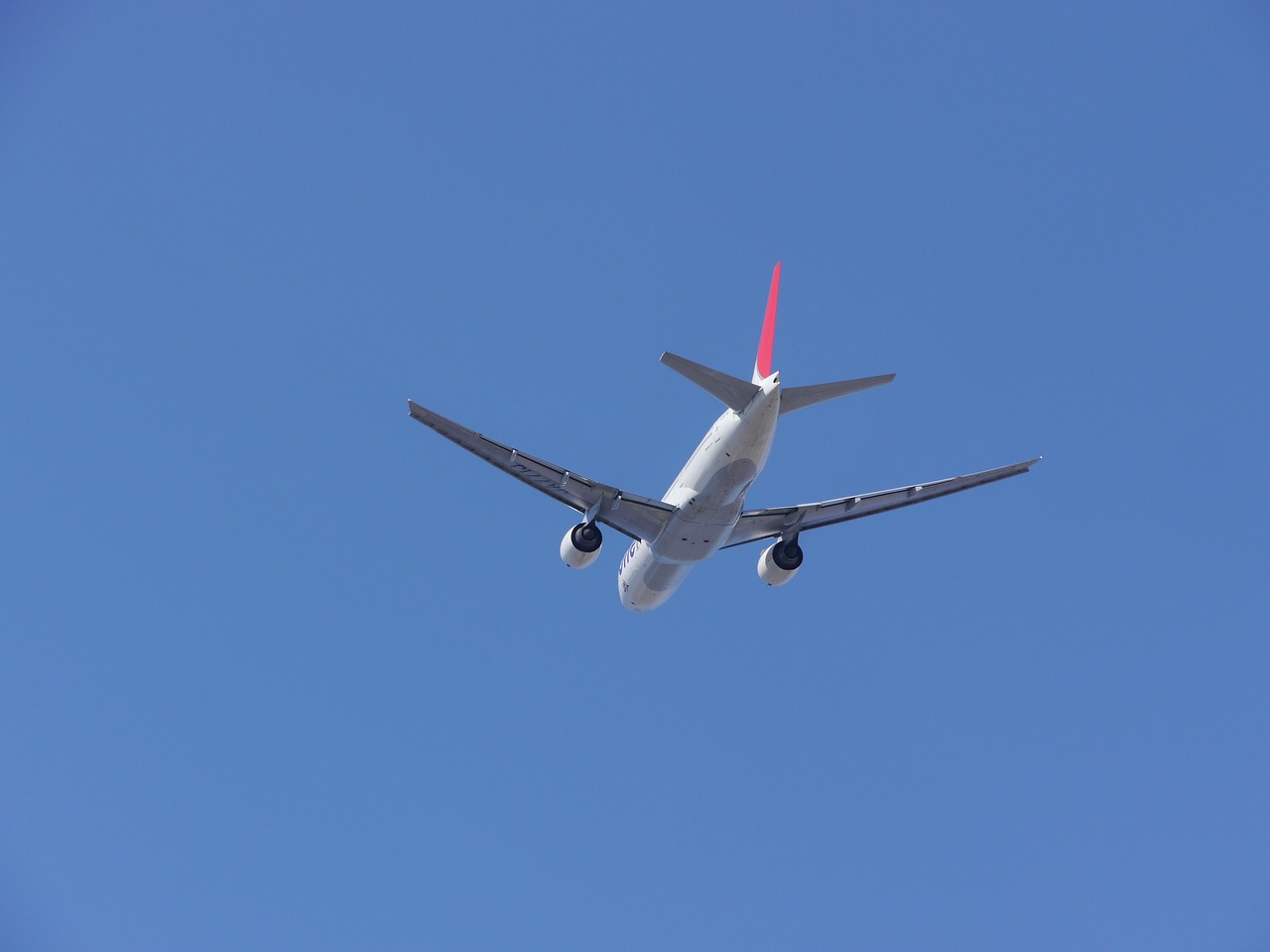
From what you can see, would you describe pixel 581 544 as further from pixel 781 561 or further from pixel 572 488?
pixel 781 561

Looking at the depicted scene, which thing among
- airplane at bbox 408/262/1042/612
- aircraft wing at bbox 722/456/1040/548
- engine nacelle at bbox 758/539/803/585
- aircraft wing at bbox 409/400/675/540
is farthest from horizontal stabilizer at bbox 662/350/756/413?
engine nacelle at bbox 758/539/803/585

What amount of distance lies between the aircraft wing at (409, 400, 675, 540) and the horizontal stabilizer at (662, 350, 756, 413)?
15.5 ft

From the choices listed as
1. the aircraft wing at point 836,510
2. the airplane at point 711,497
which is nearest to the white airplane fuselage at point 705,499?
the airplane at point 711,497

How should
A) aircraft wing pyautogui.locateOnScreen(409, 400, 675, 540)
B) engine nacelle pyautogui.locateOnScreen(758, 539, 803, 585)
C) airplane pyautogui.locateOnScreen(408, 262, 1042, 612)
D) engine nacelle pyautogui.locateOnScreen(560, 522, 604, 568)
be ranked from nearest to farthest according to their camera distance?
1. airplane pyautogui.locateOnScreen(408, 262, 1042, 612)
2. aircraft wing pyautogui.locateOnScreen(409, 400, 675, 540)
3. engine nacelle pyautogui.locateOnScreen(560, 522, 604, 568)
4. engine nacelle pyautogui.locateOnScreen(758, 539, 803, 585)

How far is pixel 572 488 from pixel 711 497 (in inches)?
180

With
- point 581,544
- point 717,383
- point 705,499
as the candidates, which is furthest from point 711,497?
point 581,544

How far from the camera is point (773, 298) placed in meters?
29.1

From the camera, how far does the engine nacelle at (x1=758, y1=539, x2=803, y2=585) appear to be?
33812 mm

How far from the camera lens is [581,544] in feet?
106

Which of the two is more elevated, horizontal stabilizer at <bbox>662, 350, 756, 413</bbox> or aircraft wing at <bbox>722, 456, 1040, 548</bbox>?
aircraft wing at <bbox>722, 456, 1040, 548</bbox>

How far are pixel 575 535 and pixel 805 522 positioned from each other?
7.07m

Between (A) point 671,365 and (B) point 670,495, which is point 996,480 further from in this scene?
(A) point 671,365

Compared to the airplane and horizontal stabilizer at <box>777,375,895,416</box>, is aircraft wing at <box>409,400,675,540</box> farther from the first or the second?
horizontal stabilizer at <box>777,375,895,416</box>

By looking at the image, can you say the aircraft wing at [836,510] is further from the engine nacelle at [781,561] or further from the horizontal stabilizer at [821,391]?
the horizontal stabilizer at [821,391]
